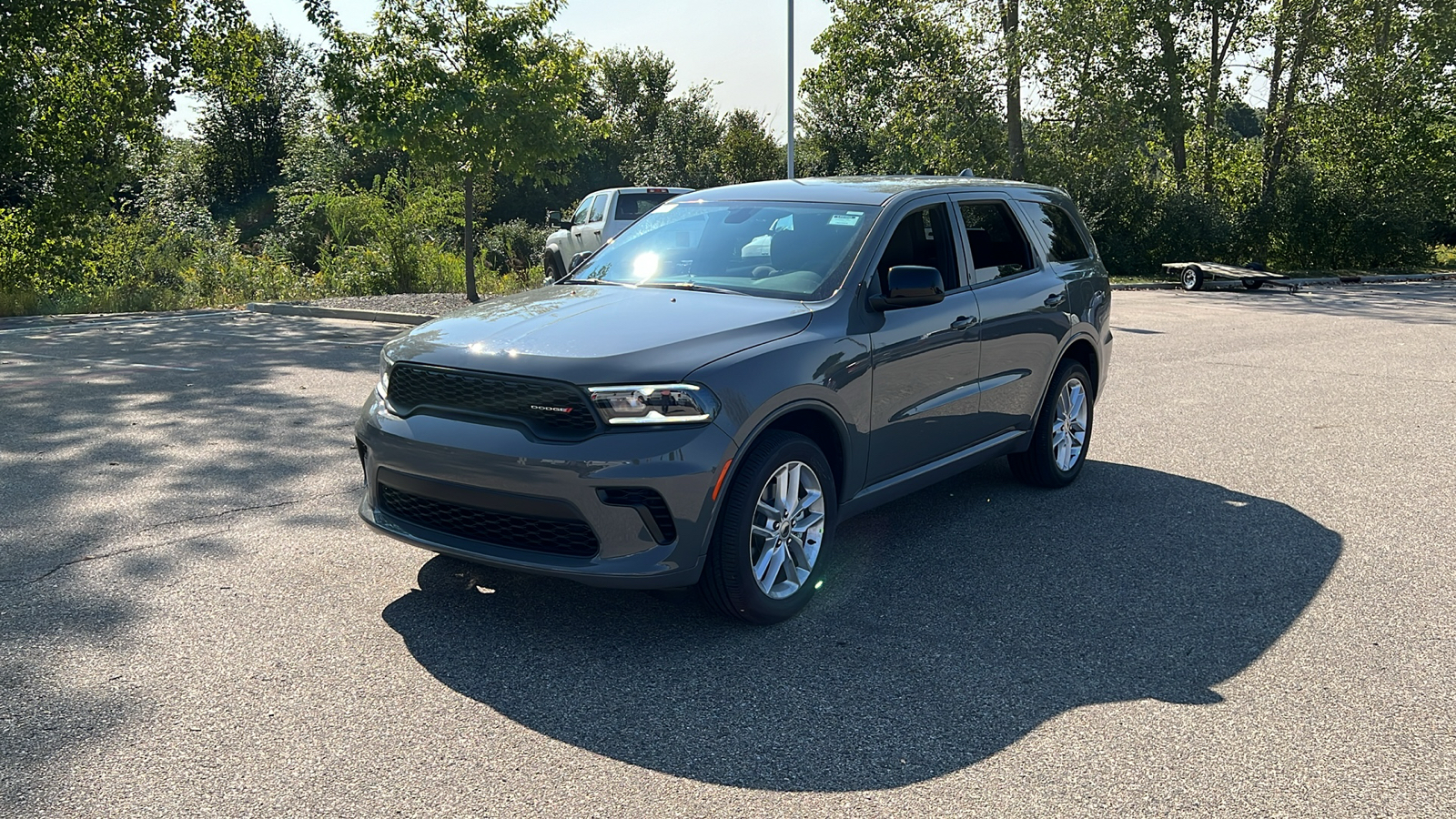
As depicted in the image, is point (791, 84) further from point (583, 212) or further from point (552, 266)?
point (552, 266)

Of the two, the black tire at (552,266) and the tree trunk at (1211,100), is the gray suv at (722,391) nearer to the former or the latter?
the black tire at (552,266)

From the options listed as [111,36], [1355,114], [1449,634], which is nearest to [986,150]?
[1355,114]

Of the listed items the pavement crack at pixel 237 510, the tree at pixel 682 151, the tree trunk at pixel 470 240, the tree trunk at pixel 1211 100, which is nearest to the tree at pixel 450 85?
the tree trunk at pixel 470 240

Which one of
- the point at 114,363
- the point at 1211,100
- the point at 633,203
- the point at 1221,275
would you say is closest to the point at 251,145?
the point at 633,203

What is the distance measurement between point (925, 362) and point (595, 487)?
202 centimetres

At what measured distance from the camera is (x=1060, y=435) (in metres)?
6.98

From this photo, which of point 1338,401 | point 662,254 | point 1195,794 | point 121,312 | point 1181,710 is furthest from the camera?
point 121,312

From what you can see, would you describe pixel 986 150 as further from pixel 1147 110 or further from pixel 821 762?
pixel 821 762

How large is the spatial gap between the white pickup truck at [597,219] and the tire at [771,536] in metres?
15.4

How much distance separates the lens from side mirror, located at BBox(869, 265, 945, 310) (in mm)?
5148

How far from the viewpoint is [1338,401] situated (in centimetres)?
1018

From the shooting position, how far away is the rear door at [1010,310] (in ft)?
20.3

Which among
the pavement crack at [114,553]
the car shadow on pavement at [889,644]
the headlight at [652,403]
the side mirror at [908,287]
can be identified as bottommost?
the car shadow on pavement at [889,644]

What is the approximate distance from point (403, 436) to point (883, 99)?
101 ft
